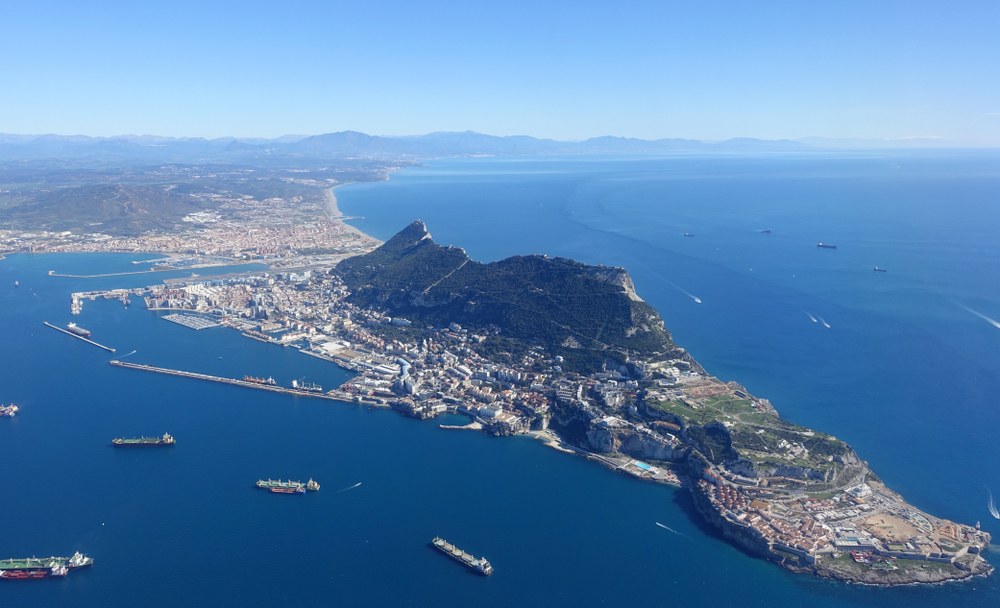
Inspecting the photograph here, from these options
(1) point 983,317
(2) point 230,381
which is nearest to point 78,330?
(2) point 230,381

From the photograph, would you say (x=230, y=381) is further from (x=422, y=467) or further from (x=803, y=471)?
(x=803, y=471)

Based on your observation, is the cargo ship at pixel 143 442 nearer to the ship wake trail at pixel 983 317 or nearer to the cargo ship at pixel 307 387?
the cargo ship at pixel 307 387

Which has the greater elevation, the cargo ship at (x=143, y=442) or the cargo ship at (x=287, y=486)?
the cargo ship at (x=143, y=442)

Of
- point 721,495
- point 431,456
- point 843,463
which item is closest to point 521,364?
point 431,456

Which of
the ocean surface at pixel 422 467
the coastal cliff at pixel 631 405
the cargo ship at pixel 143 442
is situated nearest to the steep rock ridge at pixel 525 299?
the coastal cliff at pixel 631 405

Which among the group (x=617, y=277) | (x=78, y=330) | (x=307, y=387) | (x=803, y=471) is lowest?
(x=307, y=387)

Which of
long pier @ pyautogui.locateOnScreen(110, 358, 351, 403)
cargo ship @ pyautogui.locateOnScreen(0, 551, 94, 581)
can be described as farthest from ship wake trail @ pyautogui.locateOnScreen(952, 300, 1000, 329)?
cargo ship @ pyautogui.locateOnScreen(0, 551, 94, 581)

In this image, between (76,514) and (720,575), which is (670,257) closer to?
(720,575)
